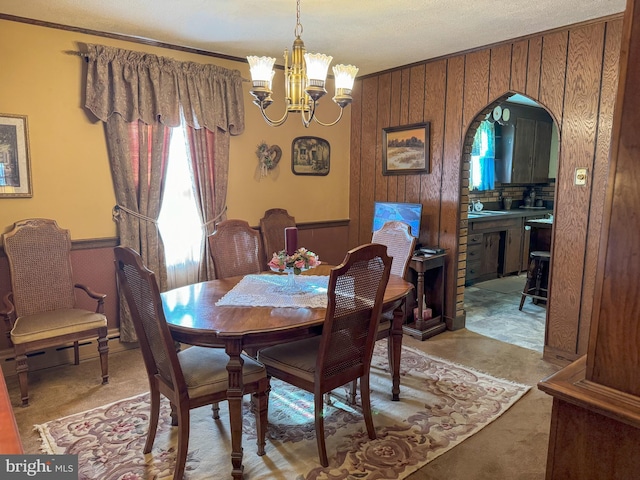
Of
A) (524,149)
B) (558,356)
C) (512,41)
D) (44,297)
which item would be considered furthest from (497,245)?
(44,297)

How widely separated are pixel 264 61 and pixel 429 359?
2.50 m

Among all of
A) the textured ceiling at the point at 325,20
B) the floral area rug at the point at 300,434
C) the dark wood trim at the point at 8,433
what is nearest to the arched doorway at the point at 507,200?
the floral area rug at the point at 300,434

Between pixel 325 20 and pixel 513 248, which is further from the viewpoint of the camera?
pixel 513 248

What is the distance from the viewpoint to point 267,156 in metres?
4.29

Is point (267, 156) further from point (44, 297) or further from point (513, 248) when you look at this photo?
point (513, 248)

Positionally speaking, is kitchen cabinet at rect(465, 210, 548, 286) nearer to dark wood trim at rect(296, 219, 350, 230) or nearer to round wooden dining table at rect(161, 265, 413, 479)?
dark wood trim at rect(296, 219, 350, 230)

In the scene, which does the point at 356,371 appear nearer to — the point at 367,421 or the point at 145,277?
the point at 367,421

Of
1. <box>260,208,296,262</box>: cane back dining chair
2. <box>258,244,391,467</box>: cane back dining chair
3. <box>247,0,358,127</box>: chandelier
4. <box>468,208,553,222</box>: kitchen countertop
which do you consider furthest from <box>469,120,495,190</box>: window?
<box>258,244,391,467</box>: cane back dining chair

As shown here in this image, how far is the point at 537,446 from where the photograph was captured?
2361 mm

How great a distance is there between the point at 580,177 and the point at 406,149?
1.62 meters

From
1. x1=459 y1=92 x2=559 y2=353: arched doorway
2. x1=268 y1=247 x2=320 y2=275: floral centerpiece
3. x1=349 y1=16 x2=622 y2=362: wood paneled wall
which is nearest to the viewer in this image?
x1=268 y1=247 x2=320 y2=275: floral centerpiece

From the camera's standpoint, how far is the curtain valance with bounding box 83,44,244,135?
330 cm

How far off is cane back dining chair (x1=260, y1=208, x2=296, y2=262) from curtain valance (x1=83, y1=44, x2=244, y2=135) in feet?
2.79

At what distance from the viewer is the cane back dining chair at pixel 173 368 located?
1938 millimetres
